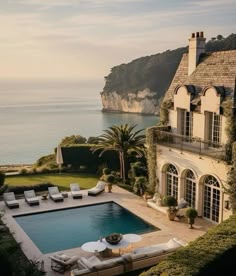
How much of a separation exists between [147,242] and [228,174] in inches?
235

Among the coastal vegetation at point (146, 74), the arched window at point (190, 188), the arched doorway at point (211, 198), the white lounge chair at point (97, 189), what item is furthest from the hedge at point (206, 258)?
the coastal vegetation at point (146, 74)

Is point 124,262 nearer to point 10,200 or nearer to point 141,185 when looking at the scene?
point 141,185

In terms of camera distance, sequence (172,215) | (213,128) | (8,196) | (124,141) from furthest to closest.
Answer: (124,141)
(8,196)
(213,128)
(172,215)

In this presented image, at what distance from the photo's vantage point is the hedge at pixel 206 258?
514 inches

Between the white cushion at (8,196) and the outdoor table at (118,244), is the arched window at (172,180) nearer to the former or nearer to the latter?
the outdoor table at (118,244)

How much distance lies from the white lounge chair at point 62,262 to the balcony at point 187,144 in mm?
10283

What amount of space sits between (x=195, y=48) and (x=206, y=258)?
57.8ft

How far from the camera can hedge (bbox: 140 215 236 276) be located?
514 inches

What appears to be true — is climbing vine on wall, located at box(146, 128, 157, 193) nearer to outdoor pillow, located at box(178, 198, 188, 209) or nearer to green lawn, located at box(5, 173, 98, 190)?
outdoor pillow, located at box(178, 198, 188, 209)

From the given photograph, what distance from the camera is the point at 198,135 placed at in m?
25.6

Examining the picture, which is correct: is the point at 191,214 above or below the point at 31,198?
above

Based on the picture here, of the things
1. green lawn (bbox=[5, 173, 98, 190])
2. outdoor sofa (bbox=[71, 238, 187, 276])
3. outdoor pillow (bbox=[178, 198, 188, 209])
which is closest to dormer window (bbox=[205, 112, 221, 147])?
outdoor pillow (bbox=[178, 198, 188, 209])

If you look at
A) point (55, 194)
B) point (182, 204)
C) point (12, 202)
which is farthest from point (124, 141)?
point (12, 202)

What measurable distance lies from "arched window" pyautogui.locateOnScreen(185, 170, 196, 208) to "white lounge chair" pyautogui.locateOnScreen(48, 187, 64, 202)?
914cm
